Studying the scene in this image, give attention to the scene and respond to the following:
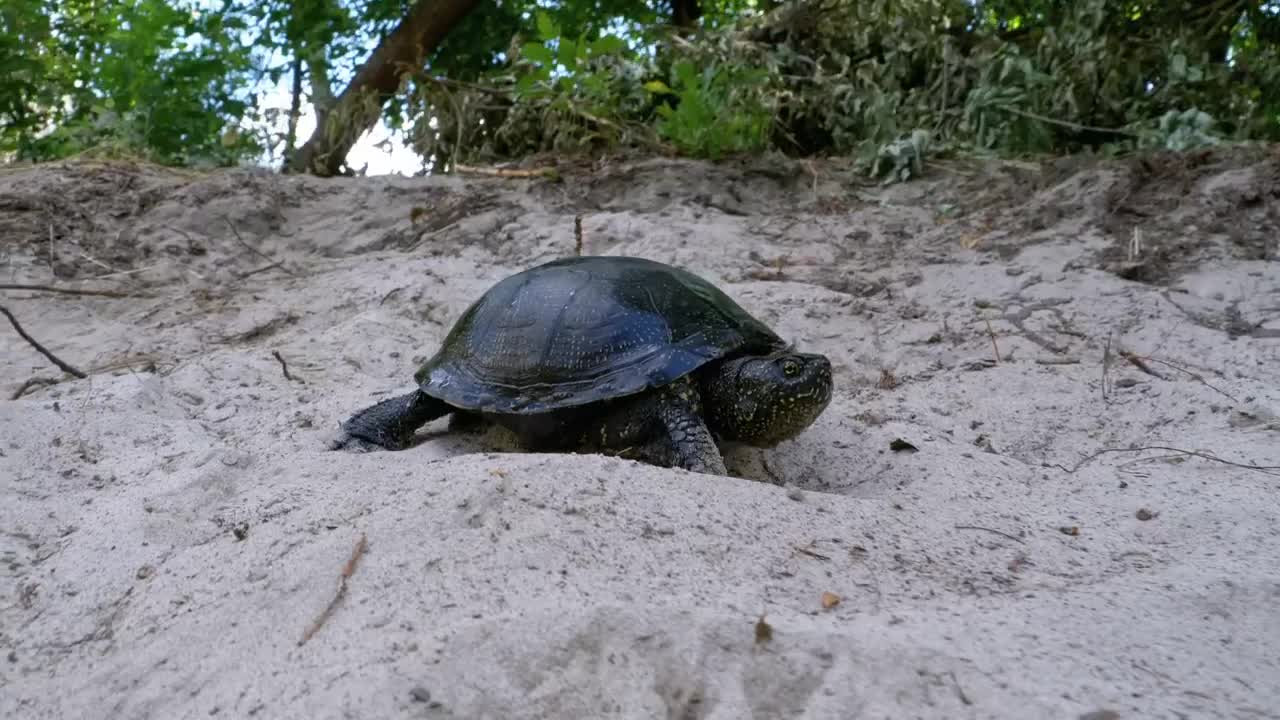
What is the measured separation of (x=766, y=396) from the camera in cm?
283

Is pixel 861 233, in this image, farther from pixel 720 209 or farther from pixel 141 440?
pixel 141 440

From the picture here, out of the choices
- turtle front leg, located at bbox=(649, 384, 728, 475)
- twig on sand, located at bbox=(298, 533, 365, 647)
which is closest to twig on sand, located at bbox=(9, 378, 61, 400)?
twig on sand, located at bbox=(298, 533, 365, 647)

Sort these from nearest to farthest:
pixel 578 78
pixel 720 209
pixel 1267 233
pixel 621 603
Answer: pixel 621 603, pixel 1267 233, pixel 720 209, pixel 578 78

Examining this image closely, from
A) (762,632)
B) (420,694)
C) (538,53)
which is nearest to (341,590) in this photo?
(420,694)

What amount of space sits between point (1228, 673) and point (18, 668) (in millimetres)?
2336

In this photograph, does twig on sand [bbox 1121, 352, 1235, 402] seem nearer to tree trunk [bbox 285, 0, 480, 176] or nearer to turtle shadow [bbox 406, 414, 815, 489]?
turtle shadow [bbox 406, 414, 815, 489]

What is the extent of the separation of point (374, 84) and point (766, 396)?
617 centimetres

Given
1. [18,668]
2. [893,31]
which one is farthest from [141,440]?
[893,31]

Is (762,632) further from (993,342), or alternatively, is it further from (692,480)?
(993,342)

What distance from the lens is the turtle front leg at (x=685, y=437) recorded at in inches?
108

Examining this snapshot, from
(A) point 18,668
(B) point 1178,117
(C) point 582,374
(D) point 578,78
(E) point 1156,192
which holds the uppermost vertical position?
(D) point 578,78

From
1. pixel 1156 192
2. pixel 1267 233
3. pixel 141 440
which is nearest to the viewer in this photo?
pixel 141 440

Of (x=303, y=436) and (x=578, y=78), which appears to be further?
(x=578, y=78)

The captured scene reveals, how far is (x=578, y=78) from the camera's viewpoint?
6371mm
